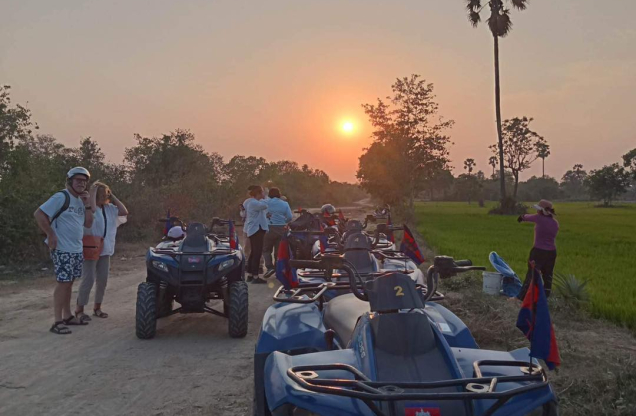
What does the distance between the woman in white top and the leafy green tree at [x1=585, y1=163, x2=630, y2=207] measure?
7301cm

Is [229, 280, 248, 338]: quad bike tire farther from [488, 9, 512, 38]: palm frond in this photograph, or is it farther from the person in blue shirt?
[488, 9, 512, 38]: palm frond

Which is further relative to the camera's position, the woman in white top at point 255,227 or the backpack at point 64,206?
the woman in white top at point 255,227

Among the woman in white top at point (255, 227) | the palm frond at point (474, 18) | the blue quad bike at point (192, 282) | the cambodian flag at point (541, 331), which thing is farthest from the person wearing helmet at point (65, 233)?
the palm frond at point (474, 18)

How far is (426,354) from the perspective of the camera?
2.70 meters

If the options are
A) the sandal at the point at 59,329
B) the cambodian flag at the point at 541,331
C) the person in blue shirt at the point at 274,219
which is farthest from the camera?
the person in blue shirt at the point at 274,219

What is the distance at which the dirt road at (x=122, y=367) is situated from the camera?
4629mm

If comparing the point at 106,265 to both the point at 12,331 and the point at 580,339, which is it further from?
the point at 580,339

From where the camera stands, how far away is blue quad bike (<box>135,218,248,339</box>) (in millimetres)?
6844

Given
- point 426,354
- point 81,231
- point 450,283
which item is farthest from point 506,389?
point 450,283

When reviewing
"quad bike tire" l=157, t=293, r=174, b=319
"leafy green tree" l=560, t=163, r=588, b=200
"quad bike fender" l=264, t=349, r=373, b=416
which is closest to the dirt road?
"quad bike tire" l=157, t=293, r=174, b=319

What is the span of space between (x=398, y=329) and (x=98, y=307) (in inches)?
252

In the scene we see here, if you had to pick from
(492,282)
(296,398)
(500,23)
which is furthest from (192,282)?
(500,23)

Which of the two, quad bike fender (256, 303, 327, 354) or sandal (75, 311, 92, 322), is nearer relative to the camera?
quad bike fender (256, 303, 327, 354)

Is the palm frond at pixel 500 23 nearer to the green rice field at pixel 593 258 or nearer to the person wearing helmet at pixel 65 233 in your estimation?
the green rice field at pixel 593 258
